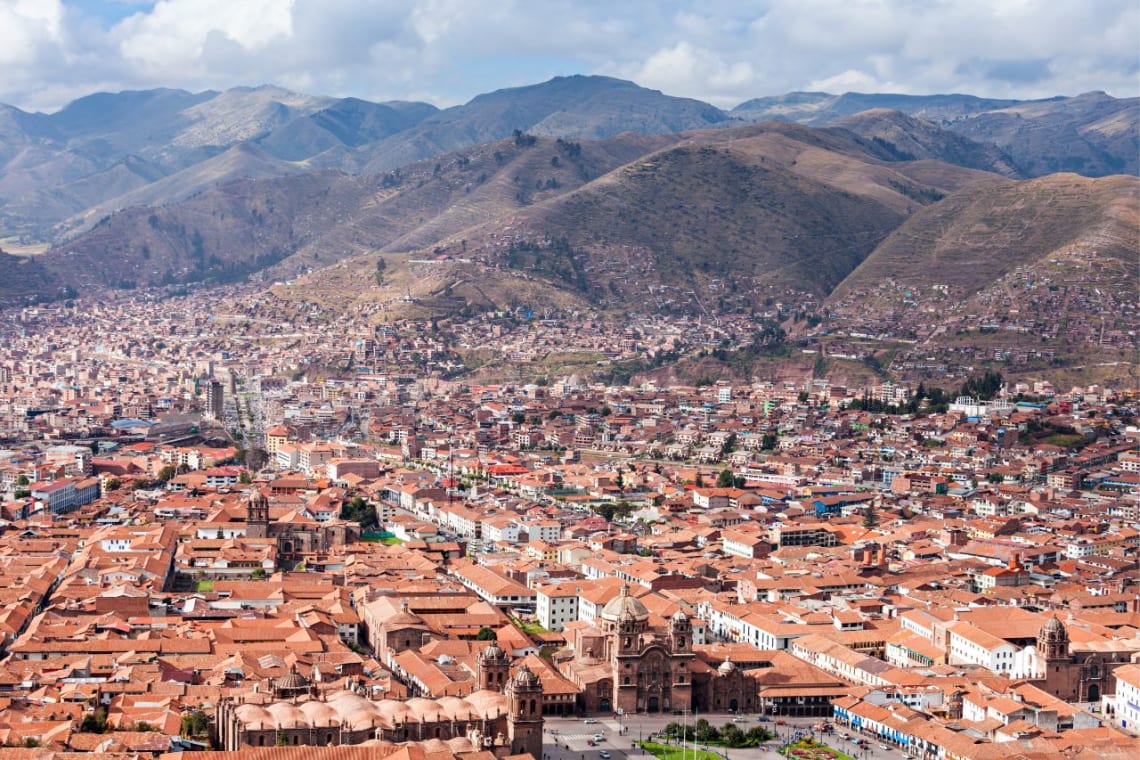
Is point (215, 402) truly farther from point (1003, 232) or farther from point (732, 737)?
point (1003, 232)

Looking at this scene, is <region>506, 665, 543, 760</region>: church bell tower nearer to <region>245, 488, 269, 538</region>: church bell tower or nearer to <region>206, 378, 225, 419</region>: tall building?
<region>245, 488, 269, 538</region>: church bell tower

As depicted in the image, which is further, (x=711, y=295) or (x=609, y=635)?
(x=711, y=295)

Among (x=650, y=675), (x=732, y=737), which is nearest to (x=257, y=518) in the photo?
(x=650, y=675)

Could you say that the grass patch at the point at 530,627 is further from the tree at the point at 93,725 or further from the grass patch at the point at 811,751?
the tree at the point at 93,725

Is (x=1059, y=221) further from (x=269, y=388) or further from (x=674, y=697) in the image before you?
(x=674, y=697)

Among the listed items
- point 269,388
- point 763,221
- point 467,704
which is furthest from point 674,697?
point 763,221

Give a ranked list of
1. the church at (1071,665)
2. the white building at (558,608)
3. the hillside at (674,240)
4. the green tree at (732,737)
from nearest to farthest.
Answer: the green tree at (732,737) → the church at (1071,665) → the white building at (558,608) → the hillside at (674,240)

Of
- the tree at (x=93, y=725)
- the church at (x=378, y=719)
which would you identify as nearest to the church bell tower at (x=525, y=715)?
the church at (x=378, y=719)
